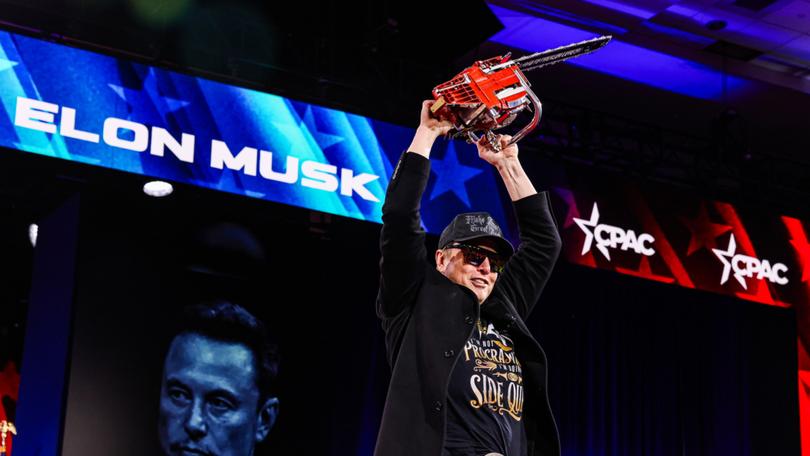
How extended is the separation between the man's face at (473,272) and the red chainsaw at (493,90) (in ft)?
1.06

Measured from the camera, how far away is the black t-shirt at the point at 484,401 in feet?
9.12

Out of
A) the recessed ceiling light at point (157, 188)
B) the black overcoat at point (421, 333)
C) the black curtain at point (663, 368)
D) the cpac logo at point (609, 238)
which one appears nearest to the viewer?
the black overcoat at point (421, 333)

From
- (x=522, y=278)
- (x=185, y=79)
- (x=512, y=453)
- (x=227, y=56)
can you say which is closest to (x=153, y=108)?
(x=185, y=79)

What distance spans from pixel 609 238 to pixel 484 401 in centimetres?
524

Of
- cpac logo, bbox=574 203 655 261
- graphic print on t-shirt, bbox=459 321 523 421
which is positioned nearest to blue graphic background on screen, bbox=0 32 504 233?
cpac logo, bbox=574 203 655 261

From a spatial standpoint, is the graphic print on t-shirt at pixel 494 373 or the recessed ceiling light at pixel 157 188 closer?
the graphic print on t-shirt at pixel 494 373

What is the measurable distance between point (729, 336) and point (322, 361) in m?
3.54

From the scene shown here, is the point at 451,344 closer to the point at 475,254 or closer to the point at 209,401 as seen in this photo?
the point at 475,254

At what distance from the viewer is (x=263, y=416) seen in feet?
21.8

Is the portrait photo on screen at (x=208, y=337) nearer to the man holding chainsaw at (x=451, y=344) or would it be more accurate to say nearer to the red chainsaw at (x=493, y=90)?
the man holding chainsaw at (x=451, y=344)

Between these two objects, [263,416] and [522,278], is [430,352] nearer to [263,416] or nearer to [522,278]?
[522,278]

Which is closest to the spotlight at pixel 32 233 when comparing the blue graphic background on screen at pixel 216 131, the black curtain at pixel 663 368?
the blue graphic background on screen at pixel 216 131

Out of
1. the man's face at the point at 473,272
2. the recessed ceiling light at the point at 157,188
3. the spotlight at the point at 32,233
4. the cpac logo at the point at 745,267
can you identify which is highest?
the cpac logo at the point at 745,267

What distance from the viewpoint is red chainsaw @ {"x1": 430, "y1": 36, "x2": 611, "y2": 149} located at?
2941 millimetres
